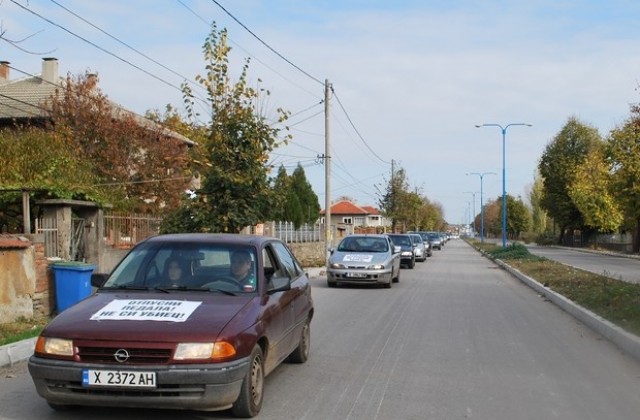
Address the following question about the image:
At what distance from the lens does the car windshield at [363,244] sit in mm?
19297

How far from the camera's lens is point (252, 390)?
5.43 meters

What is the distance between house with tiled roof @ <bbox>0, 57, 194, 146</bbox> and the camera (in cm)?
2766

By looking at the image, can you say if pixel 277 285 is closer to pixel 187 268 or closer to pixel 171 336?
pixel 187 268

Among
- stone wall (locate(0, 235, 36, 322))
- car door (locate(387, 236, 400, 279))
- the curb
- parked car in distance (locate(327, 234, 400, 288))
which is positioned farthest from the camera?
car door (locate(387, 236, 400, 279))

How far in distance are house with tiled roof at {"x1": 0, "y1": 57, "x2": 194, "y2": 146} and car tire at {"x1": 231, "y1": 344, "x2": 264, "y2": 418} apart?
21733 millimetres

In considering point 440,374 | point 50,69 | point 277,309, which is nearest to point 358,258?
point 440,374

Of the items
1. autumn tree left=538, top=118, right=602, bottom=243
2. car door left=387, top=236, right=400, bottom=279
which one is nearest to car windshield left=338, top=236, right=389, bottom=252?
car door left=387, top=236, right=400, bottom=279

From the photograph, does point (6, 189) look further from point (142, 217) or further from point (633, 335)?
point (633, 335)

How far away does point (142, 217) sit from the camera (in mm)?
18234

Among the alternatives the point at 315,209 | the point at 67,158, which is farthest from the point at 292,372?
the point at 315,209

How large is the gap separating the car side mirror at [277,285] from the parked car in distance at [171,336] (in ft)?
0.03

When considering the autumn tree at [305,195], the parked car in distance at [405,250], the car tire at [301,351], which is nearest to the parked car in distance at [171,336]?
the car tire at [301,351]

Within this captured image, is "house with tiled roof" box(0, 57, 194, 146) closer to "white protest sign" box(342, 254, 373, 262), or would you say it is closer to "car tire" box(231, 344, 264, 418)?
"white protest sign" box(342, 254, 373, 262)

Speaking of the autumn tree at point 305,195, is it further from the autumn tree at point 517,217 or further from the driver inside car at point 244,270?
the autumn tree at point 517,217
